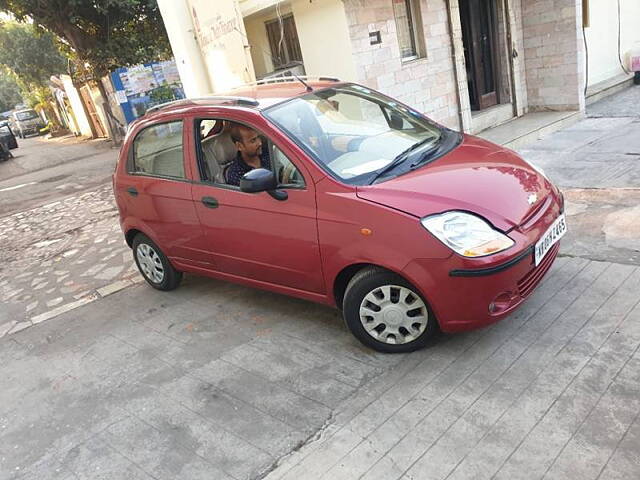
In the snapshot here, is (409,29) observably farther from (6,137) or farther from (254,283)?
(6,137)

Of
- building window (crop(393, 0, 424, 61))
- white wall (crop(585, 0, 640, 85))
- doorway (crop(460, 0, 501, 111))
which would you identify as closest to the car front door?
building window (crop(393, 0, 424, 61))

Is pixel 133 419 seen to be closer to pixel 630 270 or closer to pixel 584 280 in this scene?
pixel 584 280

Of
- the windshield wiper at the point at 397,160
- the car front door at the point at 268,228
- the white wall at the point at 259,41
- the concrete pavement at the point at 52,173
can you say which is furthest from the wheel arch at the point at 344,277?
the concrete pavement at the point at 52,173

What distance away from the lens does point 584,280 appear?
13.0ft

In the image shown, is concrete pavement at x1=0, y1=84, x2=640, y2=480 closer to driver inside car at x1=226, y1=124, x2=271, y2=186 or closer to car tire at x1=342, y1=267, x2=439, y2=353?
car tire at x1=342, y1=267, x2=439, y2=353

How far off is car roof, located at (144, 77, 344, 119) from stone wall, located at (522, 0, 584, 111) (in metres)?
6.58

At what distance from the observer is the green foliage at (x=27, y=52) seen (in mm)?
27094

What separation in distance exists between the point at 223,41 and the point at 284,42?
1.38 meters

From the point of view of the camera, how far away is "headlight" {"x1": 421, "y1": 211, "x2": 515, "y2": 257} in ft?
9.86

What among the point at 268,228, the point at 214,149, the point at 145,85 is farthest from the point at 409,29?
the point at 145,85

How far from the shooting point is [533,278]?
3305 millimetres

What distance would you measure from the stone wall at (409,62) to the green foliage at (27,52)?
2441 cm

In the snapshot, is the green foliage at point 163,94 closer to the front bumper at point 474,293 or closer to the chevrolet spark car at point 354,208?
the chevrolet spark car at point 354,208

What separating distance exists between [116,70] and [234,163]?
14398 millimetres
